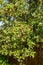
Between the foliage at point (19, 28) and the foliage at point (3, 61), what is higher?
the foliage at point (19, 28)

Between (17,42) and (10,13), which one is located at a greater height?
(10,13)

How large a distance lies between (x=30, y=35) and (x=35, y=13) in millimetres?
776

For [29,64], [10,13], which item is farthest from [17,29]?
[29,64]

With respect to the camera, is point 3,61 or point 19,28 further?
point 3,61

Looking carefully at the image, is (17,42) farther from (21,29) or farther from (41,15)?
(41,15)

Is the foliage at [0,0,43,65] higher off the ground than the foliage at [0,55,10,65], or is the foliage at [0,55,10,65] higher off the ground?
the foliage at [0,0,43,65]

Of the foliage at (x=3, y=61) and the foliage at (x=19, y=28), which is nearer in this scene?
the foliage at (x=19, y=28)

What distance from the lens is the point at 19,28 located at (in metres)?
8.16

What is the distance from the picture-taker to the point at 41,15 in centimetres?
845

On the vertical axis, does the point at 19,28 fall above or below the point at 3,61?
above

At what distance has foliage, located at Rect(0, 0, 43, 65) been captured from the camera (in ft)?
27.0

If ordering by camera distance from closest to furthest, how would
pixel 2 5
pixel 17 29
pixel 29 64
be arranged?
pixel 17 29 < pixel 2 5 < pixel 29 64

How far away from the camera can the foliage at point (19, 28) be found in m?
8.22

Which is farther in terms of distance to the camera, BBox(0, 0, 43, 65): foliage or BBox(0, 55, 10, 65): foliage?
BBox(0, 55, 10, 65): foliage
